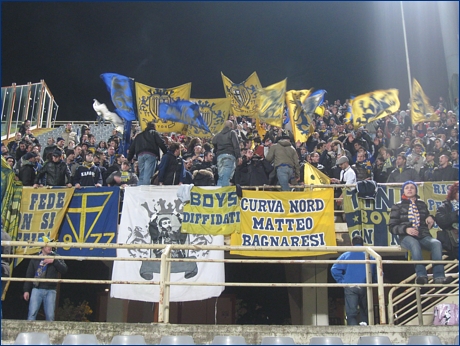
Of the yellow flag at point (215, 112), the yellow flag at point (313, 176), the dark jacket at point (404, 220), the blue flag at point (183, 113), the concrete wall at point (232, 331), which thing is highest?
the yellow flag at point (215, 112)

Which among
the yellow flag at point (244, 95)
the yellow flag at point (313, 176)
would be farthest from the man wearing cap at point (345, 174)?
the yellow flag at point (244, 95)

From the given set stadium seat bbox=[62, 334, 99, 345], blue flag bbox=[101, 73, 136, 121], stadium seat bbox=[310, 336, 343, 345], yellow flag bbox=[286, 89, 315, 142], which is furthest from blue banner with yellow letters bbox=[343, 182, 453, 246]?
stadium seat bbox=[62, 334, 99, 345]

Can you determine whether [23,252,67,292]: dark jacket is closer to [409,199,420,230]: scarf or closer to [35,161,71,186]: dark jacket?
[35,161,71,186]: dark jacket

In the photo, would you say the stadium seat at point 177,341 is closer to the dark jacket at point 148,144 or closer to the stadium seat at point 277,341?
the stadium seat at point 277,341

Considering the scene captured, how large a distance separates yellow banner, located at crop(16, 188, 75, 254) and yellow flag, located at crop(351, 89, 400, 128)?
8.13 m

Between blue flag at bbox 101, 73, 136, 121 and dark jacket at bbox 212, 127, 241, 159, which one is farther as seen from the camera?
Answer: blue flag at bbox 101, 73, 136, 121

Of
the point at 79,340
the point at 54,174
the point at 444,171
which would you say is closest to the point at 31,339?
the point at 79,340

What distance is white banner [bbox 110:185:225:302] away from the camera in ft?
31.7

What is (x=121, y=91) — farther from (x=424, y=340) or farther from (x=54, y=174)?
(x=424, y=340)

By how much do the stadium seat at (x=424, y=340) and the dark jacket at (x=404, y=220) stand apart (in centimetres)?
204

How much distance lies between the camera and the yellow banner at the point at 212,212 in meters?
9.92

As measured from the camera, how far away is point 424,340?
5188 millimetres

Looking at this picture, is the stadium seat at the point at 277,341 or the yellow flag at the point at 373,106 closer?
the stadium seat at the point at 277,341

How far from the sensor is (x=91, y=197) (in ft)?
34.1
